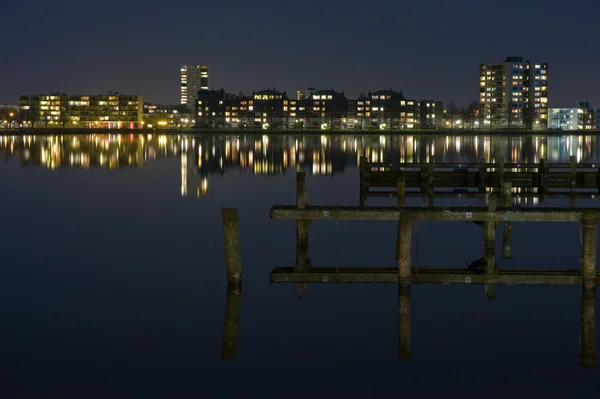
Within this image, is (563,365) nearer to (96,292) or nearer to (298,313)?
(298,313)

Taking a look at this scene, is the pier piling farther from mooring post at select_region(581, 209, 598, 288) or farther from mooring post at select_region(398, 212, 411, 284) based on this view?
mooring post at select_region(398, 212, 411, 284)

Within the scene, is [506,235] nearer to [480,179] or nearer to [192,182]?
[480,179]

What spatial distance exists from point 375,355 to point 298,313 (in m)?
3.72

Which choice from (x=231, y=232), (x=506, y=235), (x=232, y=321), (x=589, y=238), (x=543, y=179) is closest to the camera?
(x=589, y=238)

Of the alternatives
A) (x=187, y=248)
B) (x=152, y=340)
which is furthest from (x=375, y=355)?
(x=187, y=248)

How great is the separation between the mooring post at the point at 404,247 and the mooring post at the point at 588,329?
4504 mm

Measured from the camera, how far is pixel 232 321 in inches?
808

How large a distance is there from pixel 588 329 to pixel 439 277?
393 centimetres

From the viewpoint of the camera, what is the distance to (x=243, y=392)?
1625cm

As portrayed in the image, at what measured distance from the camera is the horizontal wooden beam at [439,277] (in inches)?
823

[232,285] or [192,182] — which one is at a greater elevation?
[192,182]

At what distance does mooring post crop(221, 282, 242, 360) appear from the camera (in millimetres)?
18484

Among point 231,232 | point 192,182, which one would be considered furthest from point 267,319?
point 192,182

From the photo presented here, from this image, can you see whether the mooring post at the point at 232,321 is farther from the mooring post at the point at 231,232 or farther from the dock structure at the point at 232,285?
the mooring post at the point at 231,232
